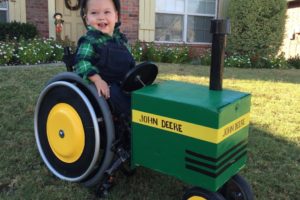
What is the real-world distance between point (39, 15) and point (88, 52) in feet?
24.4

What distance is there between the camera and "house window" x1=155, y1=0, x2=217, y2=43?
1072 cm

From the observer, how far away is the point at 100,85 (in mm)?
2307

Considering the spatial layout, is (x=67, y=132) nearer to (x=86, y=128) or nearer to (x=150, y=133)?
(x=86, y=128)

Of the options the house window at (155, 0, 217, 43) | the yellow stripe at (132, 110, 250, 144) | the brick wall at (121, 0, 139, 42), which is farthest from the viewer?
the house window at (155, 0, 217, 43)

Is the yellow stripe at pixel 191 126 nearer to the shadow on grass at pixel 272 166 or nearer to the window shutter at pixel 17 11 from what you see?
the shadow on grass at pixel 272 166

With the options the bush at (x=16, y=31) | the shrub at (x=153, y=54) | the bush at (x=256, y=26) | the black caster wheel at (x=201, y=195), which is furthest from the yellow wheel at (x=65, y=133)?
the bush at (x=256, y=26)

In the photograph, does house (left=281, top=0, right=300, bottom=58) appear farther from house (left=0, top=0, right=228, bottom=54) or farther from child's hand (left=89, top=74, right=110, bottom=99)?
child's hand (left=89, top=74, right=110, bottom=99)

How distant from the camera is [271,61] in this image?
10414 mm

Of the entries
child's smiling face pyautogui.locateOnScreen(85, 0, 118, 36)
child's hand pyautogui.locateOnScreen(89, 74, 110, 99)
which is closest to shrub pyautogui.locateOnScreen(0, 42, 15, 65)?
child's smiling face pyautogui.locateOnScreen(85, 0, 118, 36)

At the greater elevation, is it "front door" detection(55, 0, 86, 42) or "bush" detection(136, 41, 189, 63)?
"front door" detection(55, 0, 86, 42)

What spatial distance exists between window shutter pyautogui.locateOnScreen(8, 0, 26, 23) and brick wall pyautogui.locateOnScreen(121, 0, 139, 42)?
245 centimetres

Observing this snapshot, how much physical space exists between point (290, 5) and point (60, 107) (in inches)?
594

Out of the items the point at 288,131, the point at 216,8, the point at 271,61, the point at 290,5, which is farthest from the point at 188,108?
the point at 290,5

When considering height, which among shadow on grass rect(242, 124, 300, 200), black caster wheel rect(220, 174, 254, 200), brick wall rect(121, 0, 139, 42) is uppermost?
brick wall rect(121, 0, 139, 42)
